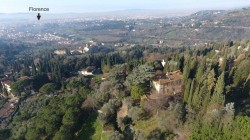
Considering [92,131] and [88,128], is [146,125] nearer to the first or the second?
[92,131]

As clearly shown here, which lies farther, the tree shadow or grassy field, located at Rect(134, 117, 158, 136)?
the tree shadow

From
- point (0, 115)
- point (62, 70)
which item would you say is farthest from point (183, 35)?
point (0, 115)

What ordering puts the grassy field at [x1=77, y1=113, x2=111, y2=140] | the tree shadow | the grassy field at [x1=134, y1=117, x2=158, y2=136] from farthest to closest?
1. the tree shadow
2. the grassy field at [x1=77, y1=113, x2=111, y2=140]
3. the grassy field at [x1=134, y1=117, x2=158, y2=136]

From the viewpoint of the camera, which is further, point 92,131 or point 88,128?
point 88,128

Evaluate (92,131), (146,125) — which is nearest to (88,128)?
(92,131)

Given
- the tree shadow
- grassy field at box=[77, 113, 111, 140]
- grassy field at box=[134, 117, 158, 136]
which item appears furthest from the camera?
the tree shadow

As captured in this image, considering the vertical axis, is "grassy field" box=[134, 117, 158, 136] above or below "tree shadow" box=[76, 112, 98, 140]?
above

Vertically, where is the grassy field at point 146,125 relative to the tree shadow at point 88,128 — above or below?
above

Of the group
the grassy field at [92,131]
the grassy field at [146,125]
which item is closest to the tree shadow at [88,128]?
the grassy field at [92,131]

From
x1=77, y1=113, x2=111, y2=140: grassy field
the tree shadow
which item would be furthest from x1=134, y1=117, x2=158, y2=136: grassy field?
the tree shadow

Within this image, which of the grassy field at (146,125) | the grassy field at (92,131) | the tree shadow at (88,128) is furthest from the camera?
the tree shadow at (88,128)

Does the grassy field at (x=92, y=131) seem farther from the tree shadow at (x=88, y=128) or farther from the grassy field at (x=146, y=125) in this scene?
the grassy field at (x=146, y=125)

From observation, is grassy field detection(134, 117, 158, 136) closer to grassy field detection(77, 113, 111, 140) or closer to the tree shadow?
grassy field detection(77, 113, 111, 140)
